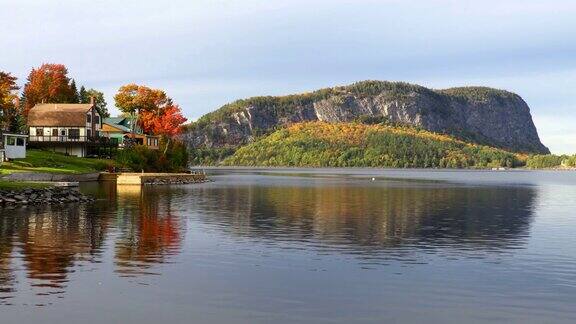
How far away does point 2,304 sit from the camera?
23.0 meters

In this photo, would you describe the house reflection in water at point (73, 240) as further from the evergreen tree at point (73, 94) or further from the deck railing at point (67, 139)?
the evergreen tree at point (73, 94)

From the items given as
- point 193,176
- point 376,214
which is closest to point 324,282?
point 376,214

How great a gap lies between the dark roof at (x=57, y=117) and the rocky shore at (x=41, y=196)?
62911mm

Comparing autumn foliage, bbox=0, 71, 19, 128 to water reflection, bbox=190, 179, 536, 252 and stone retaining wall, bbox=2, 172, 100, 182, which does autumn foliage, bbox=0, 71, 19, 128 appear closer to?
stone retaining wall, bbox=2, 172, 100, 182

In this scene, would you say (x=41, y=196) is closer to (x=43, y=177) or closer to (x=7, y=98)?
(x=43, y=177)

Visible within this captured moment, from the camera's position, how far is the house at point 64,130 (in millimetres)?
131375

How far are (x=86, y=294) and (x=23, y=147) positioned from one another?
9192 centimetres

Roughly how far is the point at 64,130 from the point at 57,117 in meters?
3.29

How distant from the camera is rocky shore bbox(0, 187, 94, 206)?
211 ft

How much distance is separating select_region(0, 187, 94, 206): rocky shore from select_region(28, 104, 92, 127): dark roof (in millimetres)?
62911

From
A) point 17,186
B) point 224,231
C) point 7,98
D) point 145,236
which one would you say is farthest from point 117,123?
point 145,236

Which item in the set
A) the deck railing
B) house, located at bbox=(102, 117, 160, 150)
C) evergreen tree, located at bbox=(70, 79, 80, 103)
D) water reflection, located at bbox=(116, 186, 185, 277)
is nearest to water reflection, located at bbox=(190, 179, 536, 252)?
water reflection, located at bbox=(116, 186, 185, 277)

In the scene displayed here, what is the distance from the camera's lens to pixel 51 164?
4173 inches

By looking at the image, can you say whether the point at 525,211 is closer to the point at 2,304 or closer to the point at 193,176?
the point at 2,304
